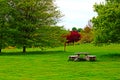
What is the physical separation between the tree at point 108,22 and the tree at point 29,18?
1044cm

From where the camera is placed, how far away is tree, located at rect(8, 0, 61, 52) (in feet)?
157

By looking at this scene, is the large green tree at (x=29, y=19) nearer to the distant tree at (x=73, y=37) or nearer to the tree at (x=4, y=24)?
the tree at (x=4, y=24)

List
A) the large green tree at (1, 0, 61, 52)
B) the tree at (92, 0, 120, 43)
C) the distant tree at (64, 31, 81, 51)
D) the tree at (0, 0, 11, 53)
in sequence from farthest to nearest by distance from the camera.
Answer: the distant tree at (64, 31, 81, 51), the large green tree at (1, 0, 61, 52), the tree at (0, 0, 11, 53), the tree at (92, 0, 120, 43)

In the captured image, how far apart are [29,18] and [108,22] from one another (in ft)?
48.1

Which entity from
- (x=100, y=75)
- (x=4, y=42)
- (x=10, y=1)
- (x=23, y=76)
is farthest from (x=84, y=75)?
(x=10, y=1)

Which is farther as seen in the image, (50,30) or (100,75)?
(50,30)

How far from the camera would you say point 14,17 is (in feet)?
159

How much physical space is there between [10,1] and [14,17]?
2370 millimetres

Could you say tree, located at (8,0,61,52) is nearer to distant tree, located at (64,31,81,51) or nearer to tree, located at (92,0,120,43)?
tree, located at (92,0,120,43)

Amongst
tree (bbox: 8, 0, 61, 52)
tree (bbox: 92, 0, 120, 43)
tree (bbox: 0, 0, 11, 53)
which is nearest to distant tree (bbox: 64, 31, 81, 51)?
tree (bbox: 8, 0, 61, 52)

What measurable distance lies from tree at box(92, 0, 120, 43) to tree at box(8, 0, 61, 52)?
1044cm

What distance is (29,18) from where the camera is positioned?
4928cm

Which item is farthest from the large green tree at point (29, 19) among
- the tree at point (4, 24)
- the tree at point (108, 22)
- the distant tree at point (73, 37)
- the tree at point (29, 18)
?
the distant tree at point (73, 37)

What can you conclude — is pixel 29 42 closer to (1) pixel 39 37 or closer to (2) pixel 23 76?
(1) pixel 39 37
